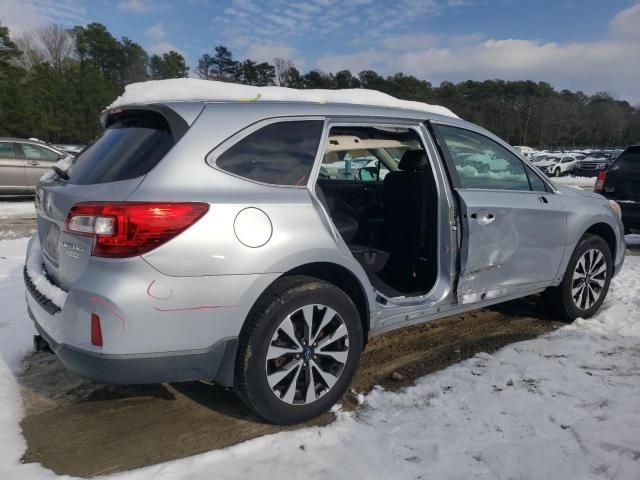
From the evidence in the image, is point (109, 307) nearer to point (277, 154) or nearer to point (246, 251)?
A: point (246, 251)

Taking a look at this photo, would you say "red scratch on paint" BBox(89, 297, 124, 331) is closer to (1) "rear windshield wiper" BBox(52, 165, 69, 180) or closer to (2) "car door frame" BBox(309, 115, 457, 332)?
(1) "rear windshield wiper" BBox(52, 165, 69, 180)

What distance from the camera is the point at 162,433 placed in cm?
278

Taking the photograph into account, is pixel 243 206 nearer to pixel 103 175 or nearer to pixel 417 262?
pixel 103 175

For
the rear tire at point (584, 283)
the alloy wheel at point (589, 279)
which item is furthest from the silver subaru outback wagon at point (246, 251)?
the alloy wheel at point (589, 279)

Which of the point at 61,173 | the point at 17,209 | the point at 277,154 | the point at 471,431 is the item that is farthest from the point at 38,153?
the point at 471,431

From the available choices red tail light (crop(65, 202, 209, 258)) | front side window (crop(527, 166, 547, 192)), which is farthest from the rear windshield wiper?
front side window (crop(527, 166, 547, 192))

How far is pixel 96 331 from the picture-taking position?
2301mm

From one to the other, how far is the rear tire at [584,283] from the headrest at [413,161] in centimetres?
169

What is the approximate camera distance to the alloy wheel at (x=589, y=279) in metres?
4.49

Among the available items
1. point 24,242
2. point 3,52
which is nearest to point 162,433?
point 24,242

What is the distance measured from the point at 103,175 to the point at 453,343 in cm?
285

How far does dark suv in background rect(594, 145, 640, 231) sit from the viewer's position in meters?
8.02

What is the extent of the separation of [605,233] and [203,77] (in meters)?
62.1

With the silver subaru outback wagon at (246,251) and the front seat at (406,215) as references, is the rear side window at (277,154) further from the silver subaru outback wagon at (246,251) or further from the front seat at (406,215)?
the front seat at (406,215)
